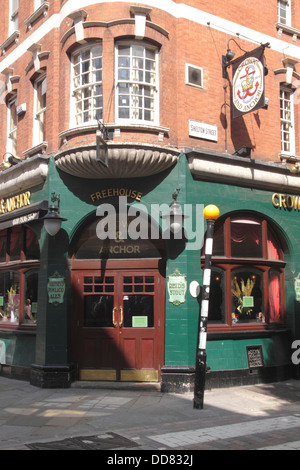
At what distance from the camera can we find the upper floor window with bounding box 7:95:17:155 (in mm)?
14164

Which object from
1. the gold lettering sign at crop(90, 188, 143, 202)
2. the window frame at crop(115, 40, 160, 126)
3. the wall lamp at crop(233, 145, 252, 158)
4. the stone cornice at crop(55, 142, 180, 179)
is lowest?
the gold lettering sign at crop(90, 188, 143, 202)

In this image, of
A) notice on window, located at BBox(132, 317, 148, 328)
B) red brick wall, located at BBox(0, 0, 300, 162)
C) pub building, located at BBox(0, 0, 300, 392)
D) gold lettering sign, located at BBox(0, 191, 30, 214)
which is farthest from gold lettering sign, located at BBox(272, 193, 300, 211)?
gold lettering sign, located at BBox(0, 191, 30, 214)

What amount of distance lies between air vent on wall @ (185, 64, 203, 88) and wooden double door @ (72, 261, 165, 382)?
170 inches

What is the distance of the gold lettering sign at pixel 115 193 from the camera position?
35.2 ft

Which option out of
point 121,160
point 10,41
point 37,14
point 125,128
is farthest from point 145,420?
point 10,41

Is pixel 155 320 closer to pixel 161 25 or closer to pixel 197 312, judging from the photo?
pixel 197 312

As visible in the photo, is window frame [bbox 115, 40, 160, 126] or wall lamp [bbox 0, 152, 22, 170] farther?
wall lamp [bbox 0, 152, 22, 170]

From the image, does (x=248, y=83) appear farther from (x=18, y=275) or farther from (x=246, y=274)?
(x=18, y=275)

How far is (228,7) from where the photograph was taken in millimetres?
12180

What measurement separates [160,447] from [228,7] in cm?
1046

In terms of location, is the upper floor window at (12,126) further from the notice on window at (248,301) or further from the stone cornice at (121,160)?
the notice on window at (248,301)

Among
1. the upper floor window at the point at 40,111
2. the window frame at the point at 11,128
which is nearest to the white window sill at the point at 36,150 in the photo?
the upper floor window at the point at 40,111

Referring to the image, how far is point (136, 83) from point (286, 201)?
4.82 metres

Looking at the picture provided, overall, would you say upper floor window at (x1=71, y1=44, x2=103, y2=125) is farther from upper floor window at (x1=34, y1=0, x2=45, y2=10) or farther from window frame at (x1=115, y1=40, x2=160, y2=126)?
upper floor window at (x1=34, y1=0, x2=45, y2=10)
